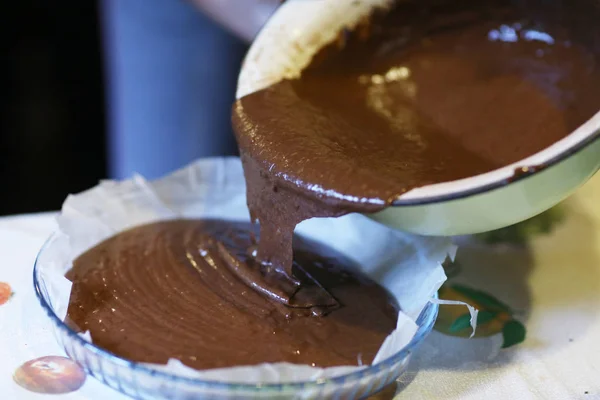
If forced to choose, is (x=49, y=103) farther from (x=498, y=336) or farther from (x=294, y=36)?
(x=498, y=336)

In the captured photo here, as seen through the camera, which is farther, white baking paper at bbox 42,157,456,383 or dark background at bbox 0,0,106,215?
dark background at bbox 0,0,106,215

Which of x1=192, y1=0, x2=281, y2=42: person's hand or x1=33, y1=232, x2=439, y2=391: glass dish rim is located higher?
x1=192, y1=0, x2=281, y2=42: person's hand

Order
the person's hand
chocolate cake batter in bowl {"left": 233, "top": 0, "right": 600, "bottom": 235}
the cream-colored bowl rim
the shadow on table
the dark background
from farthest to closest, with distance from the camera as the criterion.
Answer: the dark background → the person's hand → the cream-colored bowl rim → the shadow on table → chocolate cake batter in bowl {"left": 233, "top": 0, "right": 600, "bottom": 235}

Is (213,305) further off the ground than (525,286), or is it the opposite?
(213,305)

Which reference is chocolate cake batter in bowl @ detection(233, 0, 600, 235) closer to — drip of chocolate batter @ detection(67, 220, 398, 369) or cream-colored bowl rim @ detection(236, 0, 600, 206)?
cream-colored bowl rim @ detection(236, 0, 600, 206)

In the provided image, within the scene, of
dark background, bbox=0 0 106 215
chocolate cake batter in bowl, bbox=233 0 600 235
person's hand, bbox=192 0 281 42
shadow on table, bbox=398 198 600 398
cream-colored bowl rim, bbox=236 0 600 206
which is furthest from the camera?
dark background, bbox=0 0 106 215

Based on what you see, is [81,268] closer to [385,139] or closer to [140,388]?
[140,388]

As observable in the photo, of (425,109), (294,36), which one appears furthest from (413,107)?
(294,36)

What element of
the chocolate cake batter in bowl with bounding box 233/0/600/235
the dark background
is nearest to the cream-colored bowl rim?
the chocolate cake batter in bowl with bounding box 233/0/600/235
